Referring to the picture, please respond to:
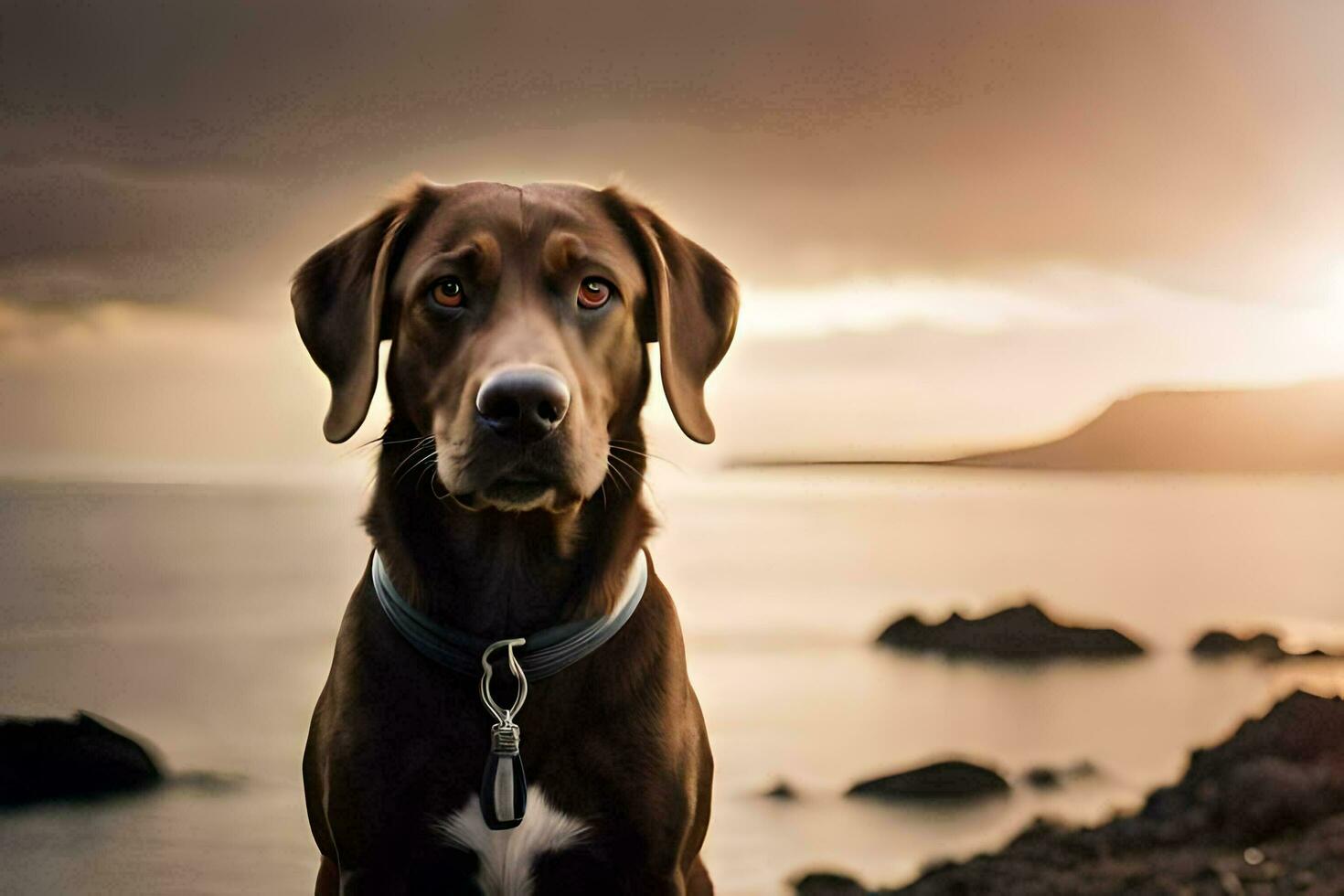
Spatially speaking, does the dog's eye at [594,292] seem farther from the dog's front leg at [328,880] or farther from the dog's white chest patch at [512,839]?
the dog's front leg at [328,880]

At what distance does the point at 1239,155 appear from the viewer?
9.94ft

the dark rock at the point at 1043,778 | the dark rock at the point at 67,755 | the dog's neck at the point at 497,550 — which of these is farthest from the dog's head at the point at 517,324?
the dark rock at the point at 1043,778

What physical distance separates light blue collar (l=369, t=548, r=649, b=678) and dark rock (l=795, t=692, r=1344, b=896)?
3.76 feet

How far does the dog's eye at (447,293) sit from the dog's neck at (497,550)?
193mm

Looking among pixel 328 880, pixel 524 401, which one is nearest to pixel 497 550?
pixel 524 401

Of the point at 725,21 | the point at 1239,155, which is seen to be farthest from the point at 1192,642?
the point at 725,21

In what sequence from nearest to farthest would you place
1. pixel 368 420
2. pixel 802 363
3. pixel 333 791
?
pixel 333 791 < pixel 368 420 < pixel 802 363

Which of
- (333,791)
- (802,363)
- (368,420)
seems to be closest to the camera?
(333,791)

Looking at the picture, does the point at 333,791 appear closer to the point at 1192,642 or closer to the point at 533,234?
the point at 533,234

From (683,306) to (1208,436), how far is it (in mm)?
1391

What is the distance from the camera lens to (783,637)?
113 inches

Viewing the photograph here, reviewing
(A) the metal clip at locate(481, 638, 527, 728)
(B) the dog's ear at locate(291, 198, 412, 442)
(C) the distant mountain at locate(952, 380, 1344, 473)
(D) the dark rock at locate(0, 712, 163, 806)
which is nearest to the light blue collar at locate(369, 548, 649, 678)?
(A) the metal clip at locate(481, 638, 527, 728)

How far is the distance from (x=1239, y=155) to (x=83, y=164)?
2.37 meters

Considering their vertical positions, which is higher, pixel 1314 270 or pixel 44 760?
pixel 1314 270
